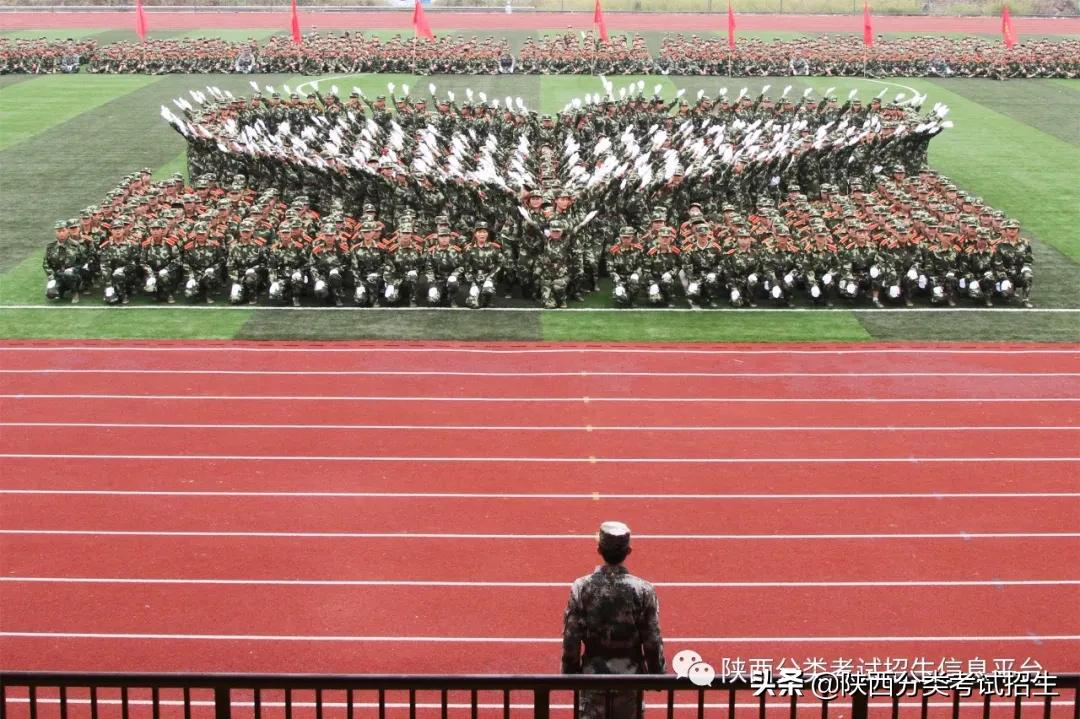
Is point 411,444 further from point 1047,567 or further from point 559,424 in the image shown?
point 1047,567

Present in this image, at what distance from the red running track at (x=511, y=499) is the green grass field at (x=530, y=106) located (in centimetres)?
80

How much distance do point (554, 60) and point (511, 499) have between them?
2948 cm

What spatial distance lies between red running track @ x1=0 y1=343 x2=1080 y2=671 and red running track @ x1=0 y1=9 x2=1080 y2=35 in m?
37.6

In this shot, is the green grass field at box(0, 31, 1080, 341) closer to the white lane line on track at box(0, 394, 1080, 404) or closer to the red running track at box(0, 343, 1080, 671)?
the red running track at box(0, 343, 1080, 671)

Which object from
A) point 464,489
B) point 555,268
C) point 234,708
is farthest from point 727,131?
point 234,708

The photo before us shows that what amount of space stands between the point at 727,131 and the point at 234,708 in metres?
16.3

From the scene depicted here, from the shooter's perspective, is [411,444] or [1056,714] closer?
[1056,714]

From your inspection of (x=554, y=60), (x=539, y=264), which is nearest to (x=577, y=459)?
(x=539, y=264)

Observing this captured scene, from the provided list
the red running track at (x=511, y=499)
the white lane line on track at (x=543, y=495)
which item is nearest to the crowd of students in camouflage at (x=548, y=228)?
the red running track at (x=511, y=499)

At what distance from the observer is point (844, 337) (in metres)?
16.6

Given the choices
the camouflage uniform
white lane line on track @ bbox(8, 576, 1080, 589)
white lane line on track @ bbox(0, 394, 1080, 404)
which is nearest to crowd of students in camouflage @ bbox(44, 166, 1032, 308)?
the camouflage uniform

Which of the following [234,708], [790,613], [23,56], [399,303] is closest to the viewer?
[234,708]

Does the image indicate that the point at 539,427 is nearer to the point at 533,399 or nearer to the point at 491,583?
the point at 533,399

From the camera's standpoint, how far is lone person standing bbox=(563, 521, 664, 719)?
22.2 feet
